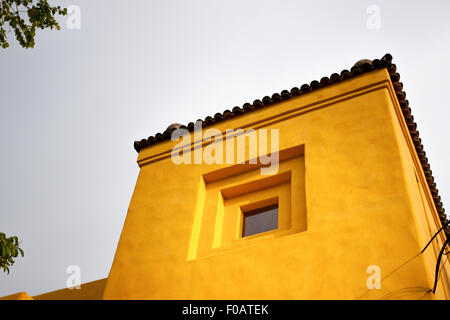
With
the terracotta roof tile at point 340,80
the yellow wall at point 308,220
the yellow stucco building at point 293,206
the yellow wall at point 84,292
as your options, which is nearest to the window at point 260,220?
the yellow stucco building at point 293,206

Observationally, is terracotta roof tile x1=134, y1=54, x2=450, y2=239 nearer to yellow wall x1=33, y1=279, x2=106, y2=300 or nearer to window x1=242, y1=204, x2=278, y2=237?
window x1=242, y1=204, x2=278, y2=237

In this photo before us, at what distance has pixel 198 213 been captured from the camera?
270 inches

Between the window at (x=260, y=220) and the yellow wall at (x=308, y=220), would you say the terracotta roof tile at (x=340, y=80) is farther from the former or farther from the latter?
the window at (x=260, y=220)

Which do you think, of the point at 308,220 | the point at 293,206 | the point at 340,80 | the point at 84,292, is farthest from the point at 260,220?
the point at 84,292

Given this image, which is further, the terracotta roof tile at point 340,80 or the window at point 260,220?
the terracotta roof tile at point 340,80

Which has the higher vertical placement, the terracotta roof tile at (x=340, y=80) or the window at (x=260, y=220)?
the terracotta roof tile at (x=340, y=80)

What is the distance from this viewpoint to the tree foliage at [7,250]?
20.0 feet

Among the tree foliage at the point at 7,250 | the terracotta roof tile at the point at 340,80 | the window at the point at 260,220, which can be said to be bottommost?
the tree foliage at the point at 7,250

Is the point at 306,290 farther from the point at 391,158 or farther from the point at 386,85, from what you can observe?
the point at 386,85

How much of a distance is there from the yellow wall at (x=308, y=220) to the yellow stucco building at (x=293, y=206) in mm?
16

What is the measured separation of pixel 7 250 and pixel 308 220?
3.97m

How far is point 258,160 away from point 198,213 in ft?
3.96

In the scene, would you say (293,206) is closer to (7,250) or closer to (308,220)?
(308,220)

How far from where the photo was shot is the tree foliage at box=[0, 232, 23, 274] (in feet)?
20.0
